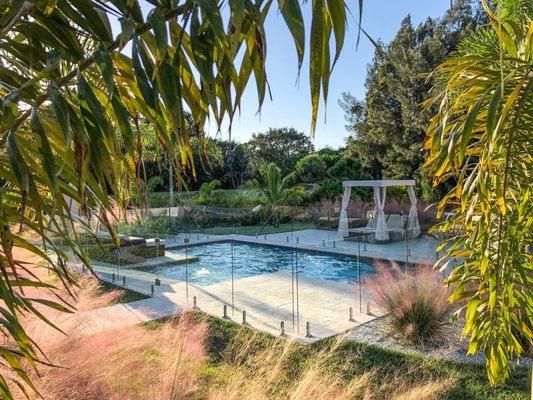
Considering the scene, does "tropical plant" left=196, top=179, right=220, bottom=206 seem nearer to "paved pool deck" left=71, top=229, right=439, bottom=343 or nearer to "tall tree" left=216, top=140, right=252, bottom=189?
"tall tree" left=216, top=140, right=252, bottom=189

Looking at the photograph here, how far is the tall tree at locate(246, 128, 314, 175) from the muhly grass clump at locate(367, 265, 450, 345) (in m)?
32.3

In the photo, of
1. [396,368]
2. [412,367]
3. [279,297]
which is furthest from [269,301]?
[412,367]

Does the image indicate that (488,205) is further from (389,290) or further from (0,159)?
(389,290)

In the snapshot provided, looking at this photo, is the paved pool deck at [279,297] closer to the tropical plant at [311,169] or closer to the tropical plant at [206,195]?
the tropical plant at [206,195]

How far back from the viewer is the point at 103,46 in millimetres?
1131

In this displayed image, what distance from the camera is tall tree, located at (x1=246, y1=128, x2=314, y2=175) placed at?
1553 inches

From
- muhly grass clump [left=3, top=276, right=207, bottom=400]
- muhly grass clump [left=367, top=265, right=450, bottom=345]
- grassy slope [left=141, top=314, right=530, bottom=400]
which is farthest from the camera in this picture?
muhly grass clump [left=367, top=265, right=450, bottom=345]

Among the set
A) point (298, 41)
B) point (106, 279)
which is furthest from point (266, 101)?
point (106, 279)

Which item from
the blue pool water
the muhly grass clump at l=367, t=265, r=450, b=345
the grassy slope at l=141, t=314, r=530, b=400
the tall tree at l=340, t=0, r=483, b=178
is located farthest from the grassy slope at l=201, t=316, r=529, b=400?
the tall tree at l=340, t=0, r=483, b=178

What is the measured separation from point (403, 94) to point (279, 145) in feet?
64.5

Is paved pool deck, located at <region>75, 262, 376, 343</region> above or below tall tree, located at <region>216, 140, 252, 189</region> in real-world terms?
below

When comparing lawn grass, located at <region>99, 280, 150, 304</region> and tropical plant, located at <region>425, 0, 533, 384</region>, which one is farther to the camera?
lawn grass, located at <region>99, 280, 150, 304</region>

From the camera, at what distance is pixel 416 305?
616 cm

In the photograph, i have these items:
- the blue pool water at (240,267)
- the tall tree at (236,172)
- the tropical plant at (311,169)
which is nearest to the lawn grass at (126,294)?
the blue pool water at (240,267)
